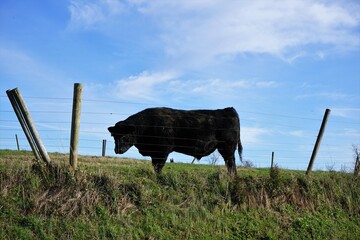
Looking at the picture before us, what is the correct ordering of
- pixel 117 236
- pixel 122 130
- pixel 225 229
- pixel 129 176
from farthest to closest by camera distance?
pixel 122 130 < pixel 129 176 < pixel 225 229 < pixel 117 236

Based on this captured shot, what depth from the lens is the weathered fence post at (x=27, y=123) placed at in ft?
34.1

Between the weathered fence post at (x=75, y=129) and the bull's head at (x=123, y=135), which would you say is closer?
the weathered fence post at (x=75, y=129)

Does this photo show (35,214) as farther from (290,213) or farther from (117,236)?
(290,213)

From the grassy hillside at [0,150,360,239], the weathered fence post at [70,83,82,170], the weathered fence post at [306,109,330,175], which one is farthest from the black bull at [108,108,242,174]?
the weathered fence post at [70,83,82,170]

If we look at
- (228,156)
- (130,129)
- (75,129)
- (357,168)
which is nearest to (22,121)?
(75,129)

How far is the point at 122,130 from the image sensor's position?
15.0 metres

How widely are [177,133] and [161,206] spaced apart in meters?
5.08

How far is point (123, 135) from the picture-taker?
14.9 m

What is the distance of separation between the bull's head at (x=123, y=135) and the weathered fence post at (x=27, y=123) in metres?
4.33

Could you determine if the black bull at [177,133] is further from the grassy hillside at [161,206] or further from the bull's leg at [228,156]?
the grassy hillside at [161,206]

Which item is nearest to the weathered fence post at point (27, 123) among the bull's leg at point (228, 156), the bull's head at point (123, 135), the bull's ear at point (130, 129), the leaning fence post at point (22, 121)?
the leaning fence post at point (22, 121)

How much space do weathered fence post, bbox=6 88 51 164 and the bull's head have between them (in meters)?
4.33

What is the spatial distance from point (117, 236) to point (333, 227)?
19.9 feet

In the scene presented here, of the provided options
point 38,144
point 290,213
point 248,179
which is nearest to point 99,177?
point 38,144
